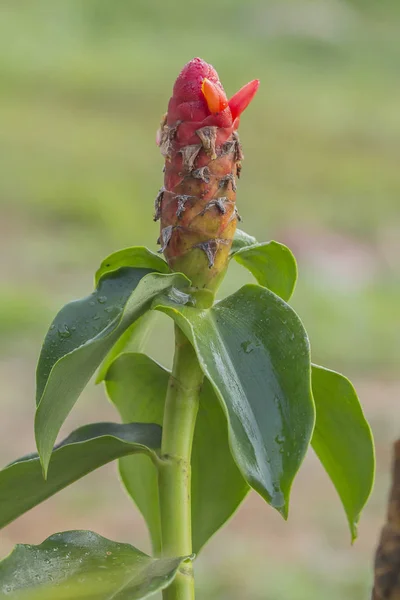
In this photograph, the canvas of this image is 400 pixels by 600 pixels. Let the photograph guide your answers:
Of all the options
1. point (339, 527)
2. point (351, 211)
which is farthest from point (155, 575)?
point (351, 211)

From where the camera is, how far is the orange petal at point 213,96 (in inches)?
17.6

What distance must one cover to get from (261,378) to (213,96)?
130mm

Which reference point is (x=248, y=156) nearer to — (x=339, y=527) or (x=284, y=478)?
(x=339, y=527)

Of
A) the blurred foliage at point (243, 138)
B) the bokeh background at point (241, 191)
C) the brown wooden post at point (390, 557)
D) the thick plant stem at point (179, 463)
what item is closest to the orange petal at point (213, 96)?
the thick plant stem at point (179, 463)

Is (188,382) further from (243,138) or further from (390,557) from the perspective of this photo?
(243,138)

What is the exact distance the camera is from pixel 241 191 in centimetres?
415

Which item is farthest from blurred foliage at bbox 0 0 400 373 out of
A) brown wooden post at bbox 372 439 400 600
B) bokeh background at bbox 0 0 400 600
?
brown wooden post at bbox 372 439 400 600

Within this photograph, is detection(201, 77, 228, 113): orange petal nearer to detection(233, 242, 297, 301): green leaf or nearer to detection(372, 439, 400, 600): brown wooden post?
detection(233, 242, 297, 301): green leaf

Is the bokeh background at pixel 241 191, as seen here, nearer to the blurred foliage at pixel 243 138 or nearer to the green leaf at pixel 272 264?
the blurred foliage at pixel 243 138

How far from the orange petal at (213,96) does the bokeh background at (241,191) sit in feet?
4.57

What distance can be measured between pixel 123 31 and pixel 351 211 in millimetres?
3270

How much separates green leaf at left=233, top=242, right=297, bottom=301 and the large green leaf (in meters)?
0.07

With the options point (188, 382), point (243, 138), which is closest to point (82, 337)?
point (188, 382)

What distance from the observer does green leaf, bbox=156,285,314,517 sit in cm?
41
